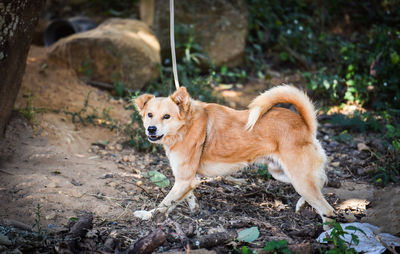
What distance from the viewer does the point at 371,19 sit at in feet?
36.2

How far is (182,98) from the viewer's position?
4367 millimetres

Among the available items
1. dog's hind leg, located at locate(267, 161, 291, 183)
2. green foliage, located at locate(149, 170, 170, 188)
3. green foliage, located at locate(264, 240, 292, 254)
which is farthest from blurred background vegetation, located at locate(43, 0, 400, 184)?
green foliage, located at locate(264, 240, 292, 254)

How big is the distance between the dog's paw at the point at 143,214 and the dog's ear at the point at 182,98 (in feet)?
4.14

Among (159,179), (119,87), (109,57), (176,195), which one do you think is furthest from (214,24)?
(176,195)

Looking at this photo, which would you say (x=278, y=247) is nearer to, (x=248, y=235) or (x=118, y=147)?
(x=248, y=235)

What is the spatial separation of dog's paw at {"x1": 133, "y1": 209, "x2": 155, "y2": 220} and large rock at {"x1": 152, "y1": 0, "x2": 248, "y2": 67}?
231 inches

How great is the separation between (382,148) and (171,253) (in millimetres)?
4485

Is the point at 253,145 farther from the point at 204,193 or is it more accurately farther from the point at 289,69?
the point at 289,69

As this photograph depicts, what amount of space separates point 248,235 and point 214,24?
23.3ft

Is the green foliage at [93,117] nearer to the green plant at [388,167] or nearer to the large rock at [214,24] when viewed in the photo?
the large rock at [214,24]

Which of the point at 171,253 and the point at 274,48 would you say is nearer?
the point at 171,253

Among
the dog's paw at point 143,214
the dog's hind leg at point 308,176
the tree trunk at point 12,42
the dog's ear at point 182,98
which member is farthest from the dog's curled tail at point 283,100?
the tree trunk at point 12,42

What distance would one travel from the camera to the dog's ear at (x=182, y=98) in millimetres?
4336

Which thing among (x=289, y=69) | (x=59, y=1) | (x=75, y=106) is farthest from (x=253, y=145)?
(x=59, y=1)
